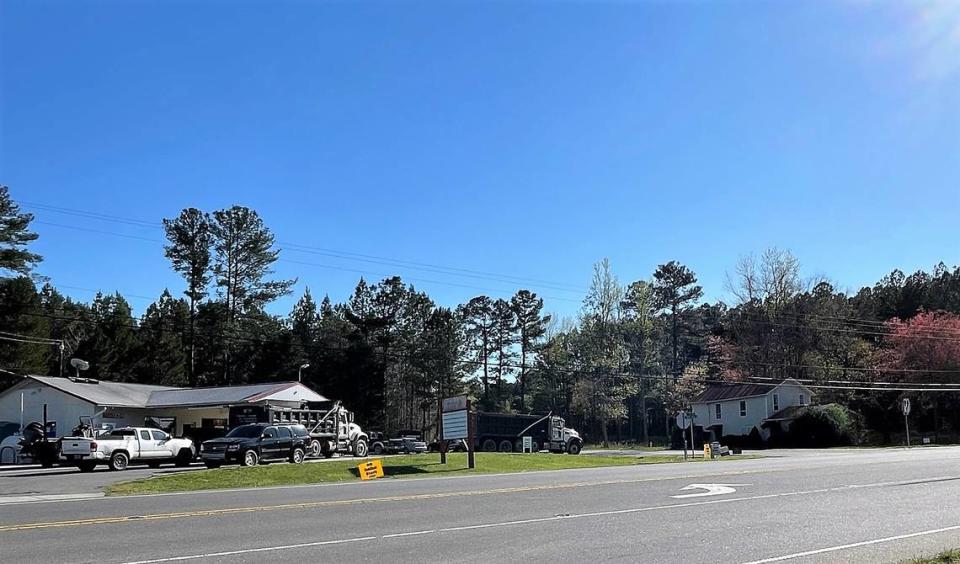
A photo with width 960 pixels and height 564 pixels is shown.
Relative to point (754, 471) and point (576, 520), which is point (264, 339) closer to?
point (754, 471)

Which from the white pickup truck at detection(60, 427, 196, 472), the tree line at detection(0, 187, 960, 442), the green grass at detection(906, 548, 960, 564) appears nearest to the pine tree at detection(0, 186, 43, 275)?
the tree line at detection(0, 187, 960, 442)

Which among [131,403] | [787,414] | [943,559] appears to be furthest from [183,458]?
[787,414]

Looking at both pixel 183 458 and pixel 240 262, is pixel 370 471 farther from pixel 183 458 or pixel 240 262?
pixel 240 262

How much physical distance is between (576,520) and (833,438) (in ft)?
178

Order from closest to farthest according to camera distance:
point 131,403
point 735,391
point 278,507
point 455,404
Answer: point 278,507
point 455,404
point 131,403
point 735,391

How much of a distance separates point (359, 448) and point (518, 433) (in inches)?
743

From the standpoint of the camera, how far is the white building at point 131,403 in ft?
149

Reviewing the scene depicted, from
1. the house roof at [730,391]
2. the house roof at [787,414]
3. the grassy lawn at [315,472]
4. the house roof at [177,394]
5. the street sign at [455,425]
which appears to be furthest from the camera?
the house roof at [730,391]

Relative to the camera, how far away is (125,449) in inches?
1292

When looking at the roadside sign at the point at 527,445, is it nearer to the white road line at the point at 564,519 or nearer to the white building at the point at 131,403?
the white building at the point at 131,403

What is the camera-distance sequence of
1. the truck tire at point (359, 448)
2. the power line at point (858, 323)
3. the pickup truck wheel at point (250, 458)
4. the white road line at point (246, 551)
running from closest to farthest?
the white road line at point (246, 551) < the pickup truck wheel at point (250, 458) < the truck tire at point (359, 448) < the power line at point (858, 323)

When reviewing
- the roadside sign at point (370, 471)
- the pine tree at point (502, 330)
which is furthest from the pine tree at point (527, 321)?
the roadside sign at point (370, 471)

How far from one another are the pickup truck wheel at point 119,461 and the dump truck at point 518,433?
29.6 m

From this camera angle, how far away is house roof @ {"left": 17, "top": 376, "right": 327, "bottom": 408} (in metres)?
45.7
